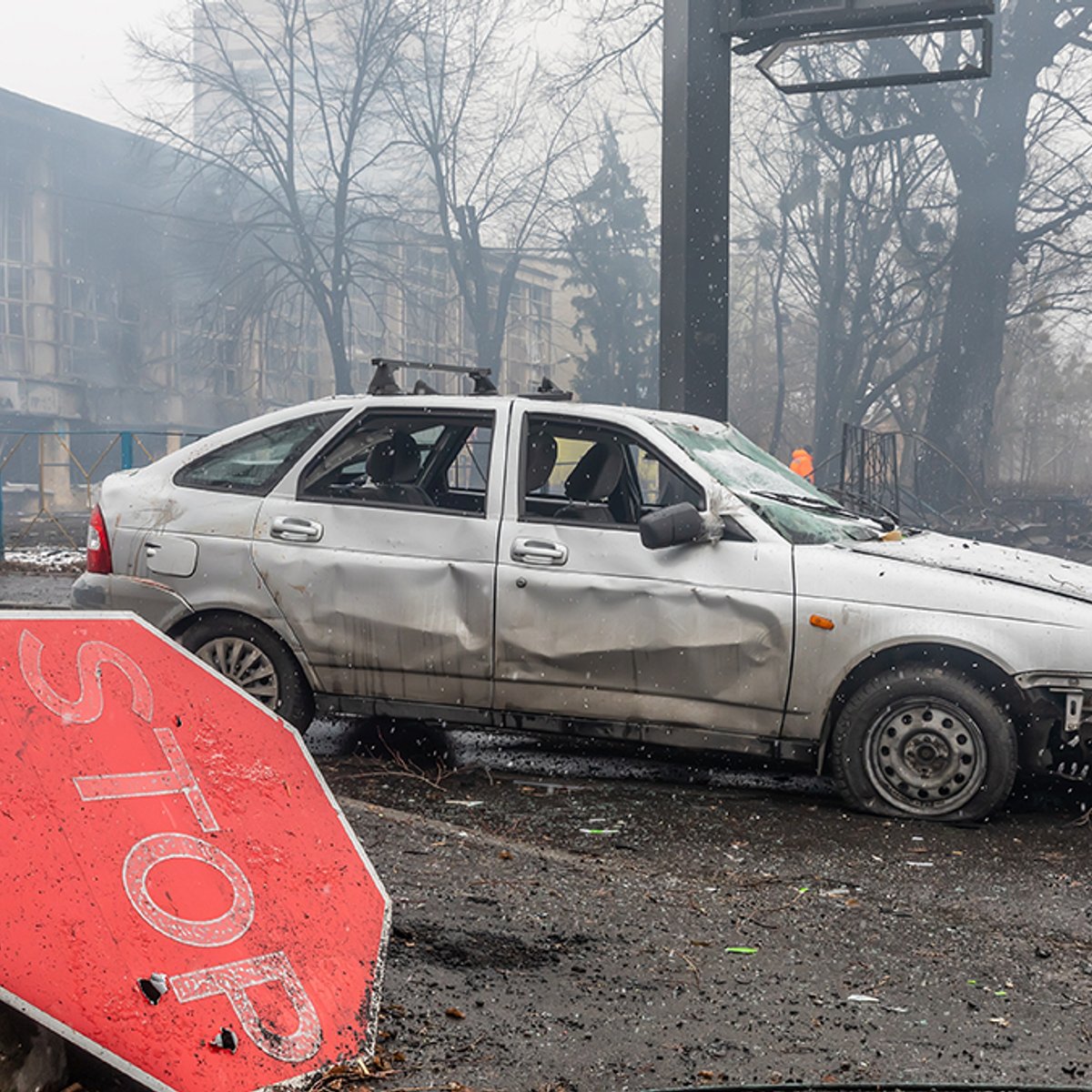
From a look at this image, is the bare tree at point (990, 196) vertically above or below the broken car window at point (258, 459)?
above

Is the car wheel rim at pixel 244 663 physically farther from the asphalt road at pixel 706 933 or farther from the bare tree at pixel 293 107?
the bare tree at pixel 293 107

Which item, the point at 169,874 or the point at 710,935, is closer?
the point at 169,874

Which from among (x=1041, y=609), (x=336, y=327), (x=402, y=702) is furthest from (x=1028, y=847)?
(x=336, y=327)

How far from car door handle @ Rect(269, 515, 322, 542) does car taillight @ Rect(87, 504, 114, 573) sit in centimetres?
84

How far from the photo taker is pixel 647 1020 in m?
3.48

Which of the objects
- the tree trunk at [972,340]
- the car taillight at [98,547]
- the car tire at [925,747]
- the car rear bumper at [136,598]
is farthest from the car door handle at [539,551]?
the tree trunk at [972,340]

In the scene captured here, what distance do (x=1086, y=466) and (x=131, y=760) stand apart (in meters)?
65.5

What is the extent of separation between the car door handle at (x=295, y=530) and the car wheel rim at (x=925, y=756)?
2.51 metres

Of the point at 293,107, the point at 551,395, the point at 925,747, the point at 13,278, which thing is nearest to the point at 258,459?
the point at 551,395

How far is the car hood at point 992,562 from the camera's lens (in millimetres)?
5473

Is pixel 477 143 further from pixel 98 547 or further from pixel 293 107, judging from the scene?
pixel 98 547

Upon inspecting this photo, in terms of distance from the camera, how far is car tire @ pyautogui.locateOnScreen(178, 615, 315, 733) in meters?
6.10

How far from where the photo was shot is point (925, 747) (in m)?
5.39

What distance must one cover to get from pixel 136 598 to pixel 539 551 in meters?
1.89
